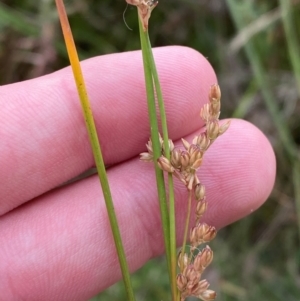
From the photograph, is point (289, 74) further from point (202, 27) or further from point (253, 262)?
point (253, 262)

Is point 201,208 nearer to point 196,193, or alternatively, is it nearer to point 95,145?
point 196,193

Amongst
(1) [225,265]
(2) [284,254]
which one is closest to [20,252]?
(1) [225,265]

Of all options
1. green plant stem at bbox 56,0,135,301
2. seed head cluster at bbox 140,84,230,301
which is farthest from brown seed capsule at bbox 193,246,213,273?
green plant stem at bbox 56,0,135,301

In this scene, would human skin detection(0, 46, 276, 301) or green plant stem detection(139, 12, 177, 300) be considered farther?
human skin detection(0, 46, 276, 301)

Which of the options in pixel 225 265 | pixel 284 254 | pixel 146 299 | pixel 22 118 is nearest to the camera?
pixel 22 118


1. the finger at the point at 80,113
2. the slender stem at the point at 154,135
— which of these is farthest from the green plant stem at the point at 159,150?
the finger at the point at 80,113

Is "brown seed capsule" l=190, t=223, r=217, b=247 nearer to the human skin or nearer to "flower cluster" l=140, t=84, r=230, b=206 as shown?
"flower cluster" l=140, t=84, r=230, b=206
